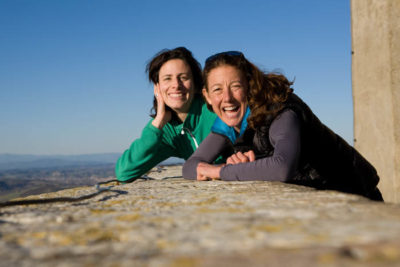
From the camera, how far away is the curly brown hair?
316 centimetres

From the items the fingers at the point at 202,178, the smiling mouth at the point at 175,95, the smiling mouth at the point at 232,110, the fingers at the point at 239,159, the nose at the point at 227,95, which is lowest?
the fingers at the point at 202,178

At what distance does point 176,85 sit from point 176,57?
18.6 inches

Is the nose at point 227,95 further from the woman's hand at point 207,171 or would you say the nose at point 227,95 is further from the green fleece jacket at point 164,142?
the green fleece jacket at point 164,142

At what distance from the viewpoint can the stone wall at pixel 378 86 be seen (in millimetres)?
4434

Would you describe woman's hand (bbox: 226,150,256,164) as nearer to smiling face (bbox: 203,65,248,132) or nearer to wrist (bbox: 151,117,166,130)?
smiling face (bbox: 203,65,248,132)

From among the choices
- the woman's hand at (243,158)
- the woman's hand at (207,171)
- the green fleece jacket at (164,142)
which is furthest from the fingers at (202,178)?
the green fleece jacket at (164,142)

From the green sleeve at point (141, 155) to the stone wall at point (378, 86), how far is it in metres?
2.81

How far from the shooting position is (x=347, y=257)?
91cm

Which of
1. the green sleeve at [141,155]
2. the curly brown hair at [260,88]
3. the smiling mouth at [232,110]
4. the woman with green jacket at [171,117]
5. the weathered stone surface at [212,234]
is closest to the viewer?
the weathered stone surface at [212,234]

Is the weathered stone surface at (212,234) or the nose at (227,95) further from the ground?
the nose at (227,95)

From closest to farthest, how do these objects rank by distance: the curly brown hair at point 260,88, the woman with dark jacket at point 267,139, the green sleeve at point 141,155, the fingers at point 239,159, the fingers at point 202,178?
the woman with dark jacket at point 267,139, the curly brown hair at point 260,88, the fingers at point 239,159, the fingers at point 202,178, the green sleeve at point 141,155

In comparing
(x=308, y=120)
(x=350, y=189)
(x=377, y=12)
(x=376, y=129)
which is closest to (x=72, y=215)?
(x=308, y=120)

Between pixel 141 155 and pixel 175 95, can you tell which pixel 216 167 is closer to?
pixel 141 155

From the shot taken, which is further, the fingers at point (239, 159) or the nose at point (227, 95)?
the nose at point (227, 95)
